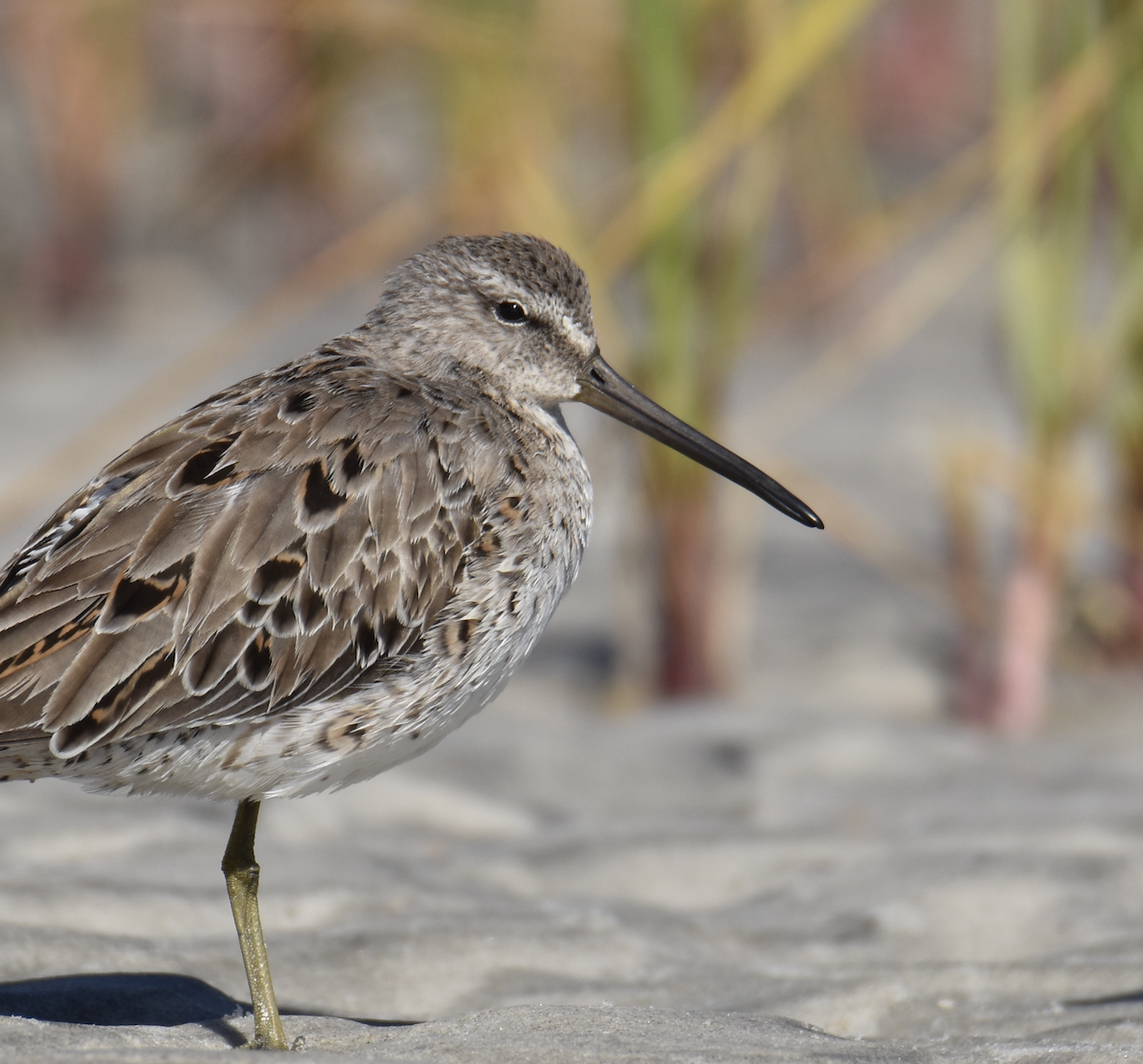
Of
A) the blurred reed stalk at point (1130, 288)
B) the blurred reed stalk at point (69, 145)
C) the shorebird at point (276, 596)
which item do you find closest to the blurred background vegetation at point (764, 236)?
the blurred reed stalk at point (1130, 288)

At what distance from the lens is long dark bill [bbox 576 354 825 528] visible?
452 cm

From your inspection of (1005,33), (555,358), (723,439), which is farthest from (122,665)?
(1005,33)

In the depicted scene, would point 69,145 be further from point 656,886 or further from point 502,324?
point 656,886

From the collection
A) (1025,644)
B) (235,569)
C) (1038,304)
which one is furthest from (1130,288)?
(235,569)

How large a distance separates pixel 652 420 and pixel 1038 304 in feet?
6.64

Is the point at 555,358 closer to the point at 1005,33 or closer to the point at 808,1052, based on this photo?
the point at 808,1052

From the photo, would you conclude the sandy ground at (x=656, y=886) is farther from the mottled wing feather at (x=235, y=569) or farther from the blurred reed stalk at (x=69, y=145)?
the blurred reed stalk at (x=69, y=145)

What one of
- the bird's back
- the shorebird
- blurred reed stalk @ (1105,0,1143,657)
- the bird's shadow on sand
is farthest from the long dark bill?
blurred reed stalk @ (1105,0,1143,657)

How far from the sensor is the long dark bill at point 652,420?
4520 millimetres

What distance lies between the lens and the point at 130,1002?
147 inches

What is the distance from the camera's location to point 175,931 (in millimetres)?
4309

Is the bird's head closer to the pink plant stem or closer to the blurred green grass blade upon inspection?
the blurred green grass blade

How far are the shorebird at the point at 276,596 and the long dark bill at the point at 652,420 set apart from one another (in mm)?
457

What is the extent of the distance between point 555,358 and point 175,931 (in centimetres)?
169
